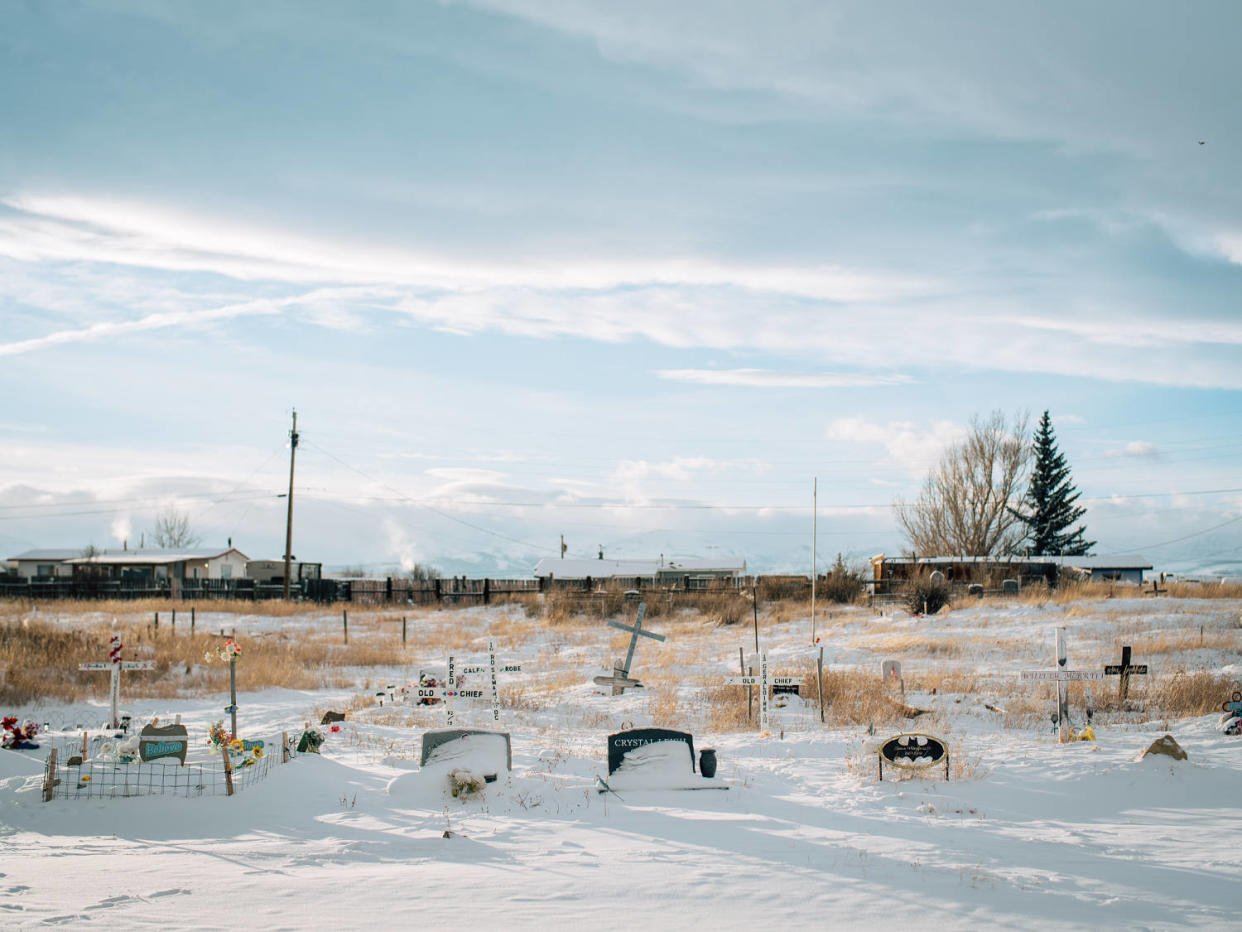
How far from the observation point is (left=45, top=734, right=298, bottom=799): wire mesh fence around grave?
9.67 meters

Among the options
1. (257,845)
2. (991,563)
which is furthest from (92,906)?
(991,563)

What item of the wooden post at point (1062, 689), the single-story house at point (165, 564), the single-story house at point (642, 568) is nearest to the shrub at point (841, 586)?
the single-story house at point (642, 568)

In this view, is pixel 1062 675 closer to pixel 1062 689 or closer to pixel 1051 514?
pixel 1062 689

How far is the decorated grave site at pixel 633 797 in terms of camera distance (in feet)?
21.1

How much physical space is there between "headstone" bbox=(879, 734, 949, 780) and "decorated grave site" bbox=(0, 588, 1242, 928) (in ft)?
0.11

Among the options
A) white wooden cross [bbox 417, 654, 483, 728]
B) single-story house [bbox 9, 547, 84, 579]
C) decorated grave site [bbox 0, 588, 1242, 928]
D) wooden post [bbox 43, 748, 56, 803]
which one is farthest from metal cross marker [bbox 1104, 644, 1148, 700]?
single-story house [bbox 9, 547, 84, 579]

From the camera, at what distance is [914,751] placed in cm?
1002

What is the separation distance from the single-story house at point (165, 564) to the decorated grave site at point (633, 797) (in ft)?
119

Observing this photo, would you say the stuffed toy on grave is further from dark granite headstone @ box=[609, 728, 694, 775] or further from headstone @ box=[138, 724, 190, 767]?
headstone @ box=[138, 724, 190, 767]

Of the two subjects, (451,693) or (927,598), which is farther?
A: (927,598)

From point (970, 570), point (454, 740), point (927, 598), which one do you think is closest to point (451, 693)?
point (454, 740)

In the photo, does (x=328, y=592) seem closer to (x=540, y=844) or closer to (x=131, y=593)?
(x=131, y=593)

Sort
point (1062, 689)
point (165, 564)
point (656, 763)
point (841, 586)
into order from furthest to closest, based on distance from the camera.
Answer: point (165, 564), point (841, 586), point (1062, 689), point (656, 763)

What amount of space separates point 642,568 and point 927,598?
30.1 meters
